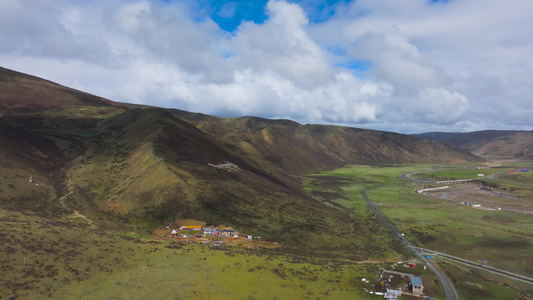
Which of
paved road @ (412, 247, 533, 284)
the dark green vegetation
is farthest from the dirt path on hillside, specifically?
paved road @ (412, 247, 533, 284)

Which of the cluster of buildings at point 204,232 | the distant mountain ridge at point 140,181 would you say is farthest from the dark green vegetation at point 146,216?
the cluster of buildings at point 204,232

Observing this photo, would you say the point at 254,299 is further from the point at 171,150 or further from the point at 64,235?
the point at 171,150

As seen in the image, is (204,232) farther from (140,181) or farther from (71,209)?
(71,209)

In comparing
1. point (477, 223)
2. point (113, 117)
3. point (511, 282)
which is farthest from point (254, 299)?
point (113, 117)

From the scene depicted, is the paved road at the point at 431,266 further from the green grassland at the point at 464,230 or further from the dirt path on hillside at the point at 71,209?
the dirt path on hillside at the point at 71,209

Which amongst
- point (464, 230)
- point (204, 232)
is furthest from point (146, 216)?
point (464, 230)

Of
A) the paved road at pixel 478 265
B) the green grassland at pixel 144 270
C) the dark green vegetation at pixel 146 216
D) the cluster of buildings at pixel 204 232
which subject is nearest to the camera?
the green grassland at pixel 144 270

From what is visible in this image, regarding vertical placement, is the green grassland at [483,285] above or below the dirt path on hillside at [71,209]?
below

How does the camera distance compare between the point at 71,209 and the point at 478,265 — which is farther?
the point at 71,209

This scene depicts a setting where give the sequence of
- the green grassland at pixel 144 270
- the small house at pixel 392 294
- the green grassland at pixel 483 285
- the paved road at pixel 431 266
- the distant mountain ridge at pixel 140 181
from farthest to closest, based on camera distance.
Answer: the distant mountain ridge at pixel 140 181 → the paved road at pixel 431 266 → the green grassland at pixel 483 285 → the small house at pixel 392 294 → the green grassland at pixel 144 270

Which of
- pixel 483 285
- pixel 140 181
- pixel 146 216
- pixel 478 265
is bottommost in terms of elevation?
pixel 478 265

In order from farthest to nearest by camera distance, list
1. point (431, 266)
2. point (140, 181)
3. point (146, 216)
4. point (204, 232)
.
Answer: point (140, 181) < point (146, 216) < point (204, 232) < point (431, 266)
